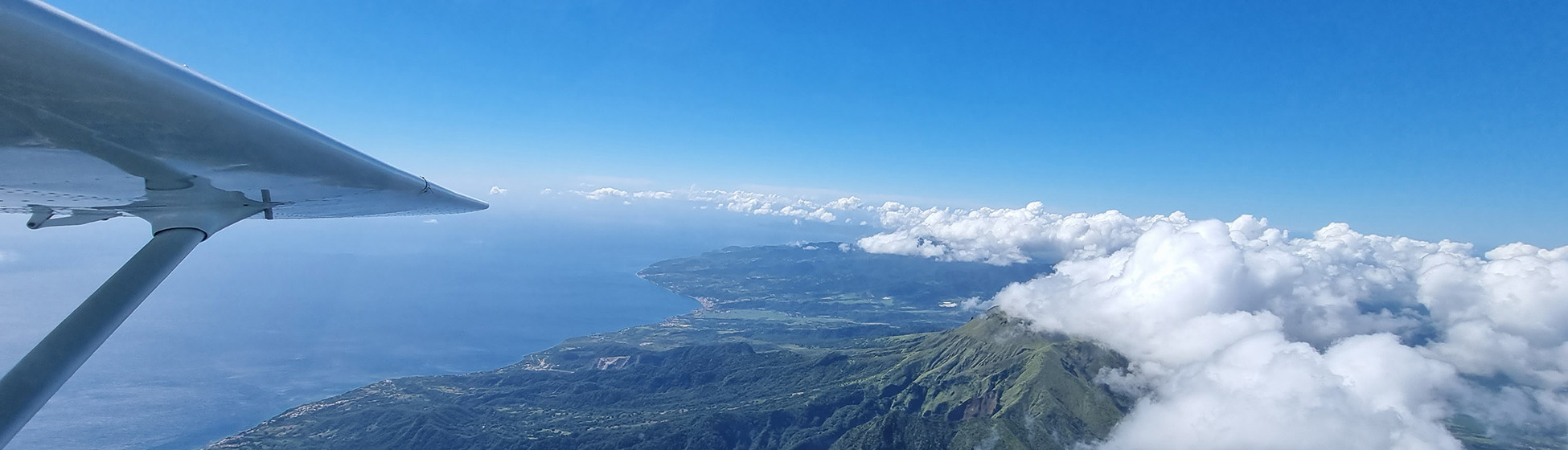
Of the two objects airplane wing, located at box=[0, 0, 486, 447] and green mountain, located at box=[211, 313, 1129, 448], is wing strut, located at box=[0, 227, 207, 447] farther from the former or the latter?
green mountain, located at box=[211, 313, 1129, 448]

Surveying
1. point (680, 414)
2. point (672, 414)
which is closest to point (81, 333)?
point (680, 414)

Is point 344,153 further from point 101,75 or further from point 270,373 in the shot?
point 270,373

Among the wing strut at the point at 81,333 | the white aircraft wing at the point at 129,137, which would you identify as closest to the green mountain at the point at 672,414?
the white aircraft wing at the point at 129,137

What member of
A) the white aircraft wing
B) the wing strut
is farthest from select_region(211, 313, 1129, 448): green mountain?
the wing strut

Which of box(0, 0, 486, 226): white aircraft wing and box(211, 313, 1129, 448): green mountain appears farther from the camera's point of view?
box(211, 313, 1129, 448): green mountain

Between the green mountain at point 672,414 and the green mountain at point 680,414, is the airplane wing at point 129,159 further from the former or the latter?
the green mountain at point 672,414

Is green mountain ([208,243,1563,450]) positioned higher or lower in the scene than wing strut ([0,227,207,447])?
lower

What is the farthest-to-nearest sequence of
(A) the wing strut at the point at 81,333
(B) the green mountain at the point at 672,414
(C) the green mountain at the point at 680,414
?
(C) the green mountain at the point at 680,414 < (B) the green mountain at the point at 672,414 < (A) the wing strut at the point at 81,333
